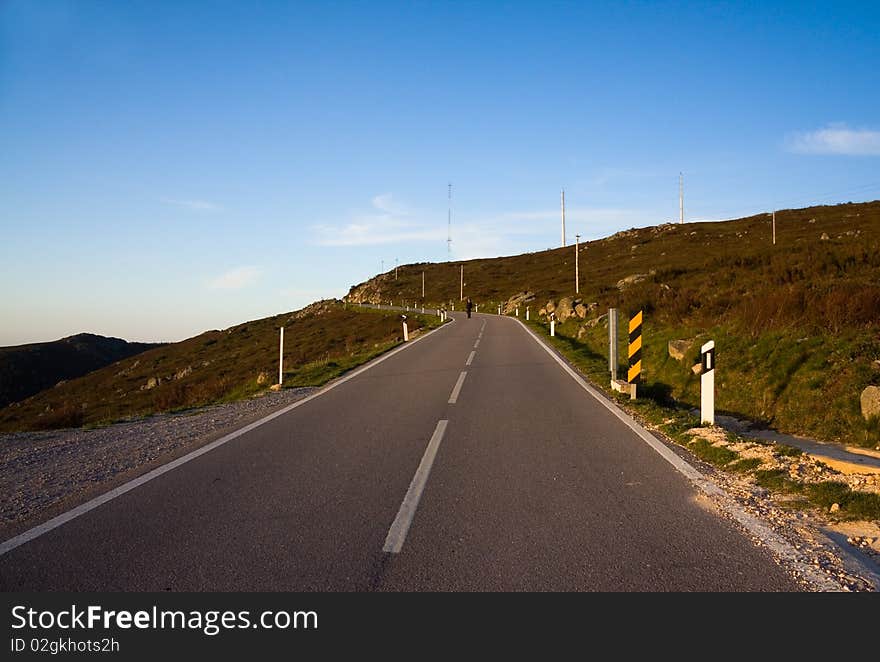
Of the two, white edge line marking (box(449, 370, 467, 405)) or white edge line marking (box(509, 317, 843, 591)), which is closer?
white edge line marking (box(509, 317, 843, 591))

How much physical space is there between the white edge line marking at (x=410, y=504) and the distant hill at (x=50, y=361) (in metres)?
90.5

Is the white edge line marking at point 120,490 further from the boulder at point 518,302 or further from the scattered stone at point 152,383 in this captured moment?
the boulder at point 518,302

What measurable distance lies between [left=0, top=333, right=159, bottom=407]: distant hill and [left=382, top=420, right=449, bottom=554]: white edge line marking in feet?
297

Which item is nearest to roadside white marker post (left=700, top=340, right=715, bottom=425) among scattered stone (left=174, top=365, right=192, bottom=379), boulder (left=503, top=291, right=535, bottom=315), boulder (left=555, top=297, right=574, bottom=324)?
boulder (left=555, top=297, right=574, bottom=324)

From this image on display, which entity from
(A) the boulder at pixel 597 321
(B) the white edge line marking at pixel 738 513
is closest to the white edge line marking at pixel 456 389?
(B) the white edge line marking at pixel 738 513

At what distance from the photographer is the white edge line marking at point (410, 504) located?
4668mm

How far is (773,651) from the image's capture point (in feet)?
10.7

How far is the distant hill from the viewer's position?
9501 centimetres

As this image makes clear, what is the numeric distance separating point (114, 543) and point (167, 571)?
82 cm

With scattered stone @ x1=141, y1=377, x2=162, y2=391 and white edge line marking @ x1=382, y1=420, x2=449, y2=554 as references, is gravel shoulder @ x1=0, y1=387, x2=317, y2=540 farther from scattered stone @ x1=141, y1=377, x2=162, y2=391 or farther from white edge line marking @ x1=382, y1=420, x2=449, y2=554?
scattered stone @ x1=141, y1=377, x2=162, y2=391

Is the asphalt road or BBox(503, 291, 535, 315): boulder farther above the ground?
BBox(503, 291, 535, 315): boulder

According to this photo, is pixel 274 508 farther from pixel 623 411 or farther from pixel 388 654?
pixel 623 411

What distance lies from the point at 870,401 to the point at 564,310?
97.7 ft

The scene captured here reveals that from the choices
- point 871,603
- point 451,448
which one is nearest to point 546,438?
point 451,448
